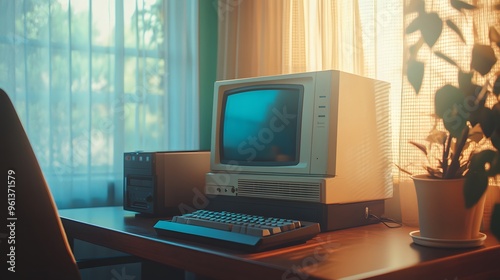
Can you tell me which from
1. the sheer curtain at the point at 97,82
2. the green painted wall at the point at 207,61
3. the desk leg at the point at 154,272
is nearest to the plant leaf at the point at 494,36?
the desk leg at the point at 154,272

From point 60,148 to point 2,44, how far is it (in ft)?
1.44

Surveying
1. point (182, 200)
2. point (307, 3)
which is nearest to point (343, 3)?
point (307, 3)

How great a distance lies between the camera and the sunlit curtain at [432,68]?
152cm

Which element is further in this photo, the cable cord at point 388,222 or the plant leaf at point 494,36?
the cable cord at point 388,222

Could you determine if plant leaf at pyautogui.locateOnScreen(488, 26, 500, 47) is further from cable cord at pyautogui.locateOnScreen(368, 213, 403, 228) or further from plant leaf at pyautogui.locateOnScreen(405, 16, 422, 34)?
cable cord at pyautogui.locateOnScreen(368, 213, 403, 228)

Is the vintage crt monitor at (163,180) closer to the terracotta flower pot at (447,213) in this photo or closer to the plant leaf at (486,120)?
the terracotta flower pot at (447,213)

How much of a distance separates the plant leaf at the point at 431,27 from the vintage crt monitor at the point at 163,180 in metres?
0.93

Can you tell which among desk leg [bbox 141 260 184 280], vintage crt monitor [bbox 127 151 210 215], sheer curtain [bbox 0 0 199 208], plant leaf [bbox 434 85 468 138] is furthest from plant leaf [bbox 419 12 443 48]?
sheer curtain [bbox 0 0 199 208]

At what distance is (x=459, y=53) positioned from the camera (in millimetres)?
1549

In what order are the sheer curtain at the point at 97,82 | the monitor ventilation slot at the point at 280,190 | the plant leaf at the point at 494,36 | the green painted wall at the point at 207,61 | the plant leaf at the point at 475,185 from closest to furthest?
the plant leaf at the point at 475,185 → the plant leaf at the point at 494,36 → the monitor ventilation slot at the point at 280,190 → the sheer curtain at the point at 97,82 → the green painted wall at the point at 207,61

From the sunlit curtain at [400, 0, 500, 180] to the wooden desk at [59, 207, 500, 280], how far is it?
0.26 meters

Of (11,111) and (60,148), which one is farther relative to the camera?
(60,148)

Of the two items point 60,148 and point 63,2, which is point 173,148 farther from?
point 63,2

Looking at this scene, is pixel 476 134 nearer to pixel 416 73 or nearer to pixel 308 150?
pixel 416 73
